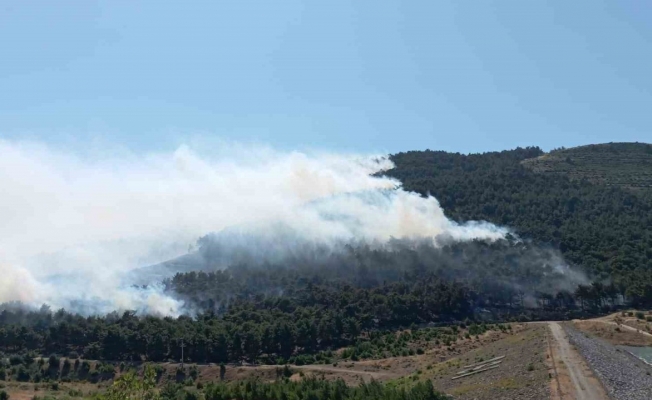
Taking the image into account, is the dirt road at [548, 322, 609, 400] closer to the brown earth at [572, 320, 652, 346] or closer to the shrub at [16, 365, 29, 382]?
the brown earth at [572, 320, 652, 346]

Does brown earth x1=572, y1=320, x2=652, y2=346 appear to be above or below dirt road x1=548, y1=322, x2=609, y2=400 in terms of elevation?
above

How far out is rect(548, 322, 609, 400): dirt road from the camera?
2008 inches

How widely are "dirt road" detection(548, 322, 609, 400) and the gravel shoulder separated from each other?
837 mm

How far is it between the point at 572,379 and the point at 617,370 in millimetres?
11781

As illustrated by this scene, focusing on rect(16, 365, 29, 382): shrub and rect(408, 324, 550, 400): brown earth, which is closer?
rect(408, 324, 550, 400): brown earth

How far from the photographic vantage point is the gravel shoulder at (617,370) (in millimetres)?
54562

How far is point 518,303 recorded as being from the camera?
464 ft

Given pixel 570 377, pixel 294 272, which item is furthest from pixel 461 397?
pixel 294 272

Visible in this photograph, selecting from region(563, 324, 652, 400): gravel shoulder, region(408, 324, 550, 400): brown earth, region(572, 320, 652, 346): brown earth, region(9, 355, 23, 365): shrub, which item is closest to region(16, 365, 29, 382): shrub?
region(9, 355, 23, 365): shrub

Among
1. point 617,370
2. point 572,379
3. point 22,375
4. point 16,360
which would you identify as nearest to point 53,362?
point 22,375

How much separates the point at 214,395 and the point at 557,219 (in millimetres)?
151017

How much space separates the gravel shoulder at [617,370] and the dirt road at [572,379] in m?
0.84

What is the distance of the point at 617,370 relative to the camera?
64250 mm

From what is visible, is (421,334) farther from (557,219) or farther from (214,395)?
(557,219)
